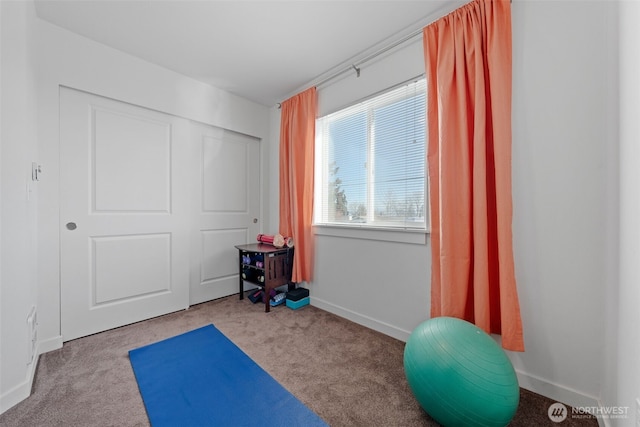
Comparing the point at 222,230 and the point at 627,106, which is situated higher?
the point at 627,106

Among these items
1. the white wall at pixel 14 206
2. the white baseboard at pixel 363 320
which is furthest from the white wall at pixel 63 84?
the white baseboard at pixel 363 320

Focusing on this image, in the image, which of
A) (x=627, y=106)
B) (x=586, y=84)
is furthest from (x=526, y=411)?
(x=586, y=84)

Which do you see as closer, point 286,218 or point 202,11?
point 202,11

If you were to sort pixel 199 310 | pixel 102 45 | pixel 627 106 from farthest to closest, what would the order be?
pixel 199 310, pixel 102 45, pixel 627 106

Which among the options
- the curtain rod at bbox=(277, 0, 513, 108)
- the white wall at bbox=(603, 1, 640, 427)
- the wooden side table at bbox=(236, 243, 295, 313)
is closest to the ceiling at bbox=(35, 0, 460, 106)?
the curtain rod at bbox=(277, 0, 513, 108)

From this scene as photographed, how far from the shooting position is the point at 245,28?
1935 mm

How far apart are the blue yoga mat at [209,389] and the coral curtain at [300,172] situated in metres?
1.11

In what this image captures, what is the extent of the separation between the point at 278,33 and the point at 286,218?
183cm

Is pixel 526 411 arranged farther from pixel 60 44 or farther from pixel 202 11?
pixel 60 44

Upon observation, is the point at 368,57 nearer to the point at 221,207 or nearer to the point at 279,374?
the point at 221,207

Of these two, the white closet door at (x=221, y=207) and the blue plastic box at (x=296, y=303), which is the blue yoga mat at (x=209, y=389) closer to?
the blue plastic box at (x=296, y=303)

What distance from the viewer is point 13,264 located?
133 cm

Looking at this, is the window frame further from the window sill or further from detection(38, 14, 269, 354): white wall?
detection(38, 14, 269, 354): white wall

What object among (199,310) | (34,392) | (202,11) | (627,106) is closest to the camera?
(627,106)
